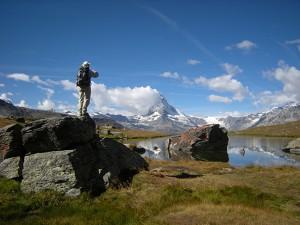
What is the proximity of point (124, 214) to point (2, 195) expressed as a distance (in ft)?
28.6

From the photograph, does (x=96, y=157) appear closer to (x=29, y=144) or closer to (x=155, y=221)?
(x=29, y=144)

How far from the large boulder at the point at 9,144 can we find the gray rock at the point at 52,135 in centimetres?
107

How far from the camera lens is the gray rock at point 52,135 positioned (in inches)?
976

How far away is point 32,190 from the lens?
22391mm

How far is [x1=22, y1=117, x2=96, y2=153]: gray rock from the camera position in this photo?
81.3 feet

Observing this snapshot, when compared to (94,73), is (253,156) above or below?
below

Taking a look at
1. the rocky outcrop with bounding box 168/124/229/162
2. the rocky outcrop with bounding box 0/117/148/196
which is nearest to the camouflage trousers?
the rocky outcrop with bounding box 0/117/148/196

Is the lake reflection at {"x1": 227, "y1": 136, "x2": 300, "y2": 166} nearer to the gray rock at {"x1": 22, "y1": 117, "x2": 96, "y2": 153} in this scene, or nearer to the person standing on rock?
the person standing on rock

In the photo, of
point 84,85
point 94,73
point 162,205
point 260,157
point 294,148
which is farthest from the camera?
point 294,148

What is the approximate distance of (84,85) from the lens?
94.9ft

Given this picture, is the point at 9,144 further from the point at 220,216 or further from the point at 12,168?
the point at 220,216

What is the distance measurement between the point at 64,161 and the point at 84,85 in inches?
310

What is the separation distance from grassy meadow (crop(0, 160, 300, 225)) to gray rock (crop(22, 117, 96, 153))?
117 inches

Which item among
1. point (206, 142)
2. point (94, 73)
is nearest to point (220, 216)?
point (94, 73)
